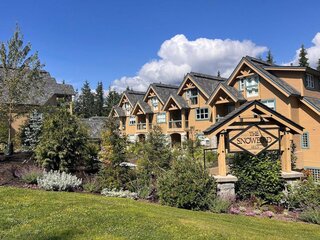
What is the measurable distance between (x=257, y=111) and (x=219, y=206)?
4775 mm

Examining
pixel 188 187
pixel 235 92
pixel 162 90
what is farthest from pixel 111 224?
pixel 162 90

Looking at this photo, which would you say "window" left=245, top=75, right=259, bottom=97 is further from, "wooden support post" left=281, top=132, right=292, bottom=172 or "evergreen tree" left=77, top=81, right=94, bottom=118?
"evergreen tree" left=77, top=81, right=94, bottom=118

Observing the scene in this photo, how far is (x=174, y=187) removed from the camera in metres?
10.8

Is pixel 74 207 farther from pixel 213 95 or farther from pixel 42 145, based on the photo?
pixel 213 95

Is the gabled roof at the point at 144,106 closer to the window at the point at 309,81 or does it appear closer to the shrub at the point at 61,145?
the window at the point at 309,81

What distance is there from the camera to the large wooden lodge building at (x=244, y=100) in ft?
87.0

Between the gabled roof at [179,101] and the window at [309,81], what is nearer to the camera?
the window at [309,81]

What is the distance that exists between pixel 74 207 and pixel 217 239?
398 centimetres

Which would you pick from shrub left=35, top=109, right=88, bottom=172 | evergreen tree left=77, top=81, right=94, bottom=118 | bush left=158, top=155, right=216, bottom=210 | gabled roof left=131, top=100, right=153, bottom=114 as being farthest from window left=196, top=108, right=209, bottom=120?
evergreen tree left=77, top=81, right=94, bottom=118

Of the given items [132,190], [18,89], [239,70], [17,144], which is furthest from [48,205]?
[239,70]

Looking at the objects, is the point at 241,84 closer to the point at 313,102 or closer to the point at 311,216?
the point at 313,102

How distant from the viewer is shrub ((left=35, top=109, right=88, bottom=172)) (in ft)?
47.7

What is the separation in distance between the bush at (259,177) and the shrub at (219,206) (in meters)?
1.69

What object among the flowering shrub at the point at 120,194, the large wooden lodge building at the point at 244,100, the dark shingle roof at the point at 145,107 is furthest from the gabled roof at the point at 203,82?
the flowering shrub at the point at 120,194
